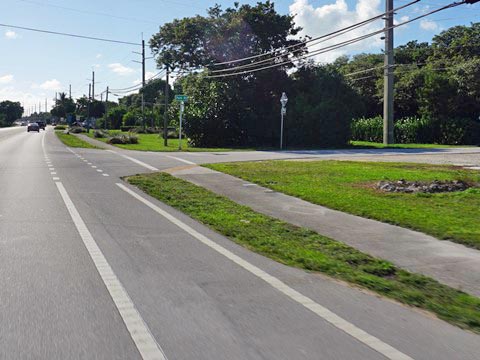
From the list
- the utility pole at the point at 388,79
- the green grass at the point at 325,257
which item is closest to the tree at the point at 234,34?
the utility pole at the point at 388,79

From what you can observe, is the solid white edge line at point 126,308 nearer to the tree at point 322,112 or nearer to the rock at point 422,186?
the rock at point 422,186

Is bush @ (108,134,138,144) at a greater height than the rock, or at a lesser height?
greater

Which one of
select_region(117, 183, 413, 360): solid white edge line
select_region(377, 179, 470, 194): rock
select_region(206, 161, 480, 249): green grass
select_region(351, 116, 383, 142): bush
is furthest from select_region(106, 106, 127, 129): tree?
select_region(117, 183, 413, 360): solid white edge line

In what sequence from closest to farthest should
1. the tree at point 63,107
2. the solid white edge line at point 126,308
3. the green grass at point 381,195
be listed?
the solid white edge line at point 126,308, the green grass at point 381,195, the tree at point 63,107

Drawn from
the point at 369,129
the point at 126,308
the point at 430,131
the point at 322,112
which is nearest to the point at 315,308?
the point at 126,308

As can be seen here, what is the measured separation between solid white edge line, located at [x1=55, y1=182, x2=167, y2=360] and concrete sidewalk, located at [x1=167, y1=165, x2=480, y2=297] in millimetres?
3430

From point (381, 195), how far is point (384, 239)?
15.0ft

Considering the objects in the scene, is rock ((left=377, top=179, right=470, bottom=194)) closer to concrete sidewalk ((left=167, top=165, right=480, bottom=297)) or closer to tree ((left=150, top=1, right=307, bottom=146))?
concrete sidewalk ((left=167, top=165, right=480, bottom=297))

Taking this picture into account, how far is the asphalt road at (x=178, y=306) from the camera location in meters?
4.26

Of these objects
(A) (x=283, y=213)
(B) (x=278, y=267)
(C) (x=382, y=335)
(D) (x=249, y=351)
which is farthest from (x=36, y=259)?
(A) (x=283, y=213)

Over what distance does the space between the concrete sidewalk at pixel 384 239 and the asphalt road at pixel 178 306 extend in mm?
1373

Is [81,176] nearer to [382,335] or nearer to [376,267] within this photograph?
[376,267]

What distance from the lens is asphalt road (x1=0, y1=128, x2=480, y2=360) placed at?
4.26 metres

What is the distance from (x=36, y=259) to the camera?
22.8ft
